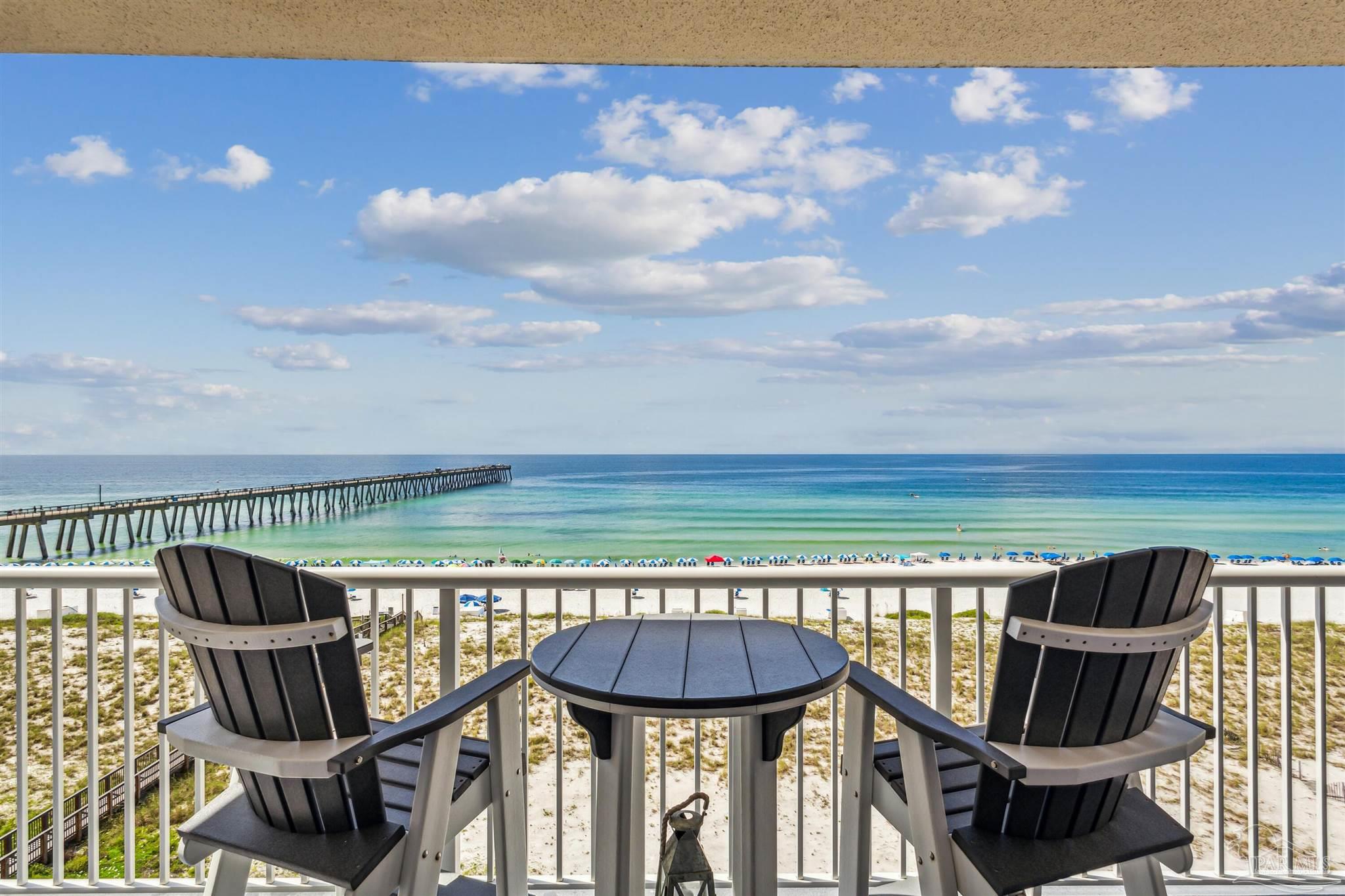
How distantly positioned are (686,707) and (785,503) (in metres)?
24.7

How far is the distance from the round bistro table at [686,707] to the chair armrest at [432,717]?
0.28ft

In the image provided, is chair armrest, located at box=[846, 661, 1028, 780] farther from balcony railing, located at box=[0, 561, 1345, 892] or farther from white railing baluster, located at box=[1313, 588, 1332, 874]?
white railing baluster, located at box=[1313, 588, 1332, 874]

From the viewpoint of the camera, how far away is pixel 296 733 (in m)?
1.42

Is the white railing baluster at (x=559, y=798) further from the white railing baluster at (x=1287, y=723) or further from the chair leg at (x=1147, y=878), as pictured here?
the white railing baluster at (x=1287, y=723)

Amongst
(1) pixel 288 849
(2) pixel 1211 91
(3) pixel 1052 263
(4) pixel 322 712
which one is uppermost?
(2) pixel 1211 91

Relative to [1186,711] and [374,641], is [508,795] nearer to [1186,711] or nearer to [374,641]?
[374,641]

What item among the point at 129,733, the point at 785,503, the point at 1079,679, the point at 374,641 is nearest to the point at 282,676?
the point at 374,641

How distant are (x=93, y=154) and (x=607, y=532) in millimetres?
22720

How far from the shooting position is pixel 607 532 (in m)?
22.7

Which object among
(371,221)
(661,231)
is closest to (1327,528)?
(661,231)

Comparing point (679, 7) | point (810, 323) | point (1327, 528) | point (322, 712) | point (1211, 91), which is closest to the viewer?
point (322, 712)

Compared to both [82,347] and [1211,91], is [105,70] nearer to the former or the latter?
[82,347]

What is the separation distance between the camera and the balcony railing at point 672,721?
6.77ft

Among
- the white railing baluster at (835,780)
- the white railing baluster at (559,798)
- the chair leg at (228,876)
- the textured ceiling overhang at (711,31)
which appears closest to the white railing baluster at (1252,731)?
the white railing baluster at (835,780)
